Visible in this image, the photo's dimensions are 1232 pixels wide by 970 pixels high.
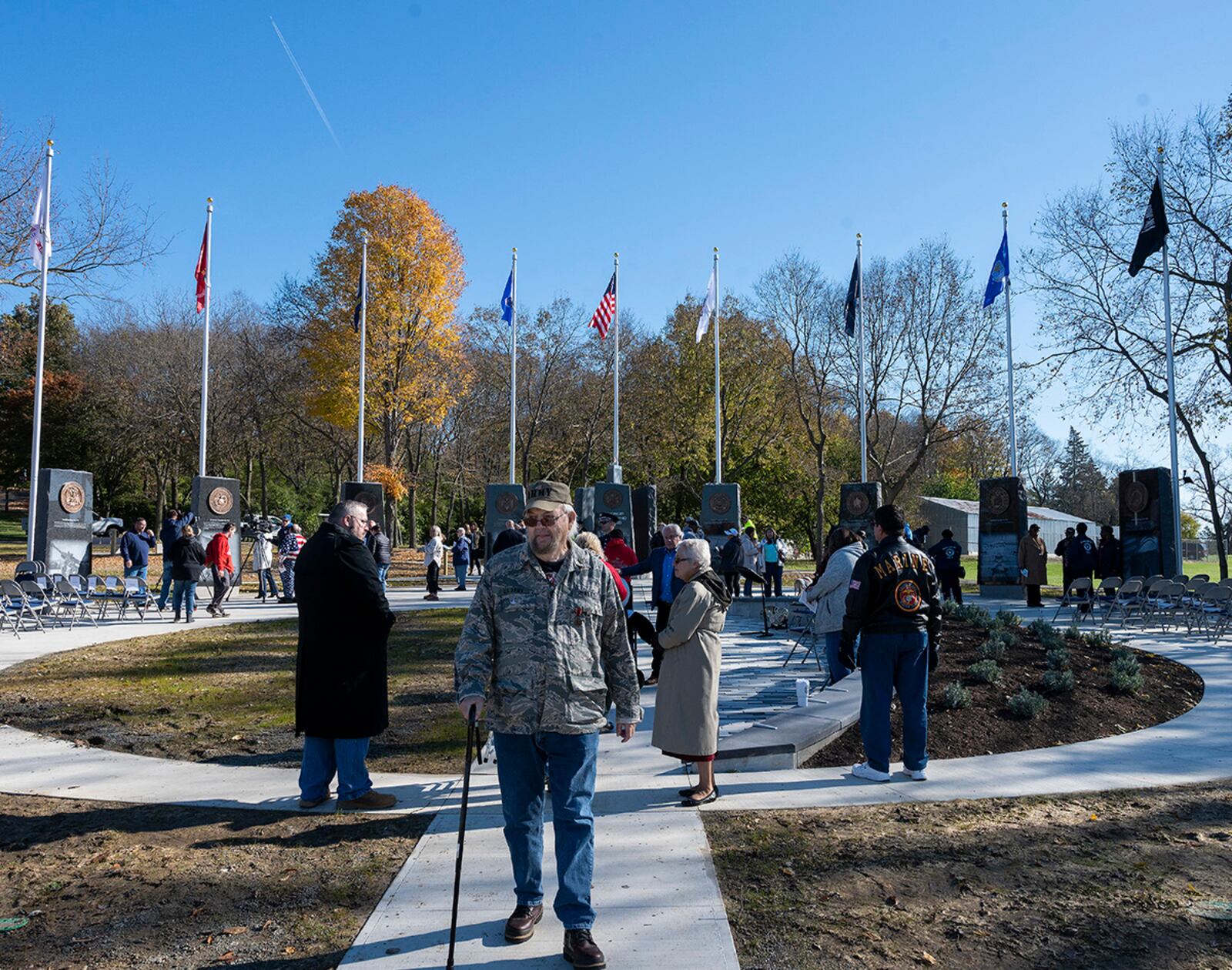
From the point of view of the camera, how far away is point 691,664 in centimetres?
574

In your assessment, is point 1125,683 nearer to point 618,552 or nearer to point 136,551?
point 618,552

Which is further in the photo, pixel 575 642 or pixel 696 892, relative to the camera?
pixel 696 892

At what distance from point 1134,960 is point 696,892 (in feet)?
6.19

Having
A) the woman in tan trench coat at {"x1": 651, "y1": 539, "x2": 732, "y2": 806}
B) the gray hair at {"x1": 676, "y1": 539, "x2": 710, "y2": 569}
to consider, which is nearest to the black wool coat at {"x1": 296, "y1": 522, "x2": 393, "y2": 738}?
the woman in tan trench coat at {"x1": 651, "y1": 539, "x2": 732, "y2": 806}

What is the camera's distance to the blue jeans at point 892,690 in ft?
21.1

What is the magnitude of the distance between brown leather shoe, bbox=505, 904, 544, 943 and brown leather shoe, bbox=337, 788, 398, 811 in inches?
84.7

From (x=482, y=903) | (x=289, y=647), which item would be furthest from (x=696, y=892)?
(x=289, y=647)

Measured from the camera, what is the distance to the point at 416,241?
37625 millimetres

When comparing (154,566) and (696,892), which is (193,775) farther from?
(154,566)

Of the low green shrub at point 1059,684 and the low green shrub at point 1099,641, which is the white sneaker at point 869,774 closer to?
the low green shrub at point 1059,684

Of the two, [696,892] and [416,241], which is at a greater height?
[416,241]

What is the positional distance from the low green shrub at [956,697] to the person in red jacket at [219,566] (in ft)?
46.5

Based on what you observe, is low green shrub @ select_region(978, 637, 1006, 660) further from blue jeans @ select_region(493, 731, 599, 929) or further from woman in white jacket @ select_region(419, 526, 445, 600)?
woman in white jacket @ select_region(419, 526, 445, 600)

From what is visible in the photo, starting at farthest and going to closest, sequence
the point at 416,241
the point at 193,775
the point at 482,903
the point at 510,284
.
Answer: the point at 416,241 → the point at 510,284 → the point at 193,775 → the point at 482,903
